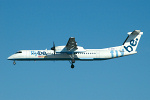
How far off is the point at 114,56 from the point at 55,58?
360 inches

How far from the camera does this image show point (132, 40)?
56.2m

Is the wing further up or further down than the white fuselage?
further up

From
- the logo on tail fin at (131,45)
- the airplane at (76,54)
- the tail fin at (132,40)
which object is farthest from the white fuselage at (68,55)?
the tail fin at (132,40)

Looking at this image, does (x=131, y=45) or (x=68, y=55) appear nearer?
(x=68, y=55)

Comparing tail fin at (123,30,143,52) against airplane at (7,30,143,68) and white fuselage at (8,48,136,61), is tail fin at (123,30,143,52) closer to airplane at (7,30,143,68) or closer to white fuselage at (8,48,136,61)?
airplane at (7,30,143,68)

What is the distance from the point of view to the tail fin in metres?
55.8

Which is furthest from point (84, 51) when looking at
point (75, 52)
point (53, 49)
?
point (53, 49)

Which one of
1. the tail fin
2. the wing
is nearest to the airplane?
the tail fin

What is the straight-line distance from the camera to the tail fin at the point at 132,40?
55844mm

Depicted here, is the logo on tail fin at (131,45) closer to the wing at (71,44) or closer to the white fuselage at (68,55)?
the white fuselage at (68,55)

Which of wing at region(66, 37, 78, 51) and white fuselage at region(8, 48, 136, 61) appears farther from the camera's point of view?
white fuselage at region(8, 48, 136, 61)

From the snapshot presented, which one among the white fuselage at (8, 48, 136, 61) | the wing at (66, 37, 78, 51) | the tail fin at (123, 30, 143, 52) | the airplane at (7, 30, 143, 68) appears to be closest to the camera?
the wing at (66, 37, 78, 51)

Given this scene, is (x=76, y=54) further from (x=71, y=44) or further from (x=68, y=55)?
(x=71, y=44)

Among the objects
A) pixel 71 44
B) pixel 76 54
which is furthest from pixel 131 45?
pixel 71 44
